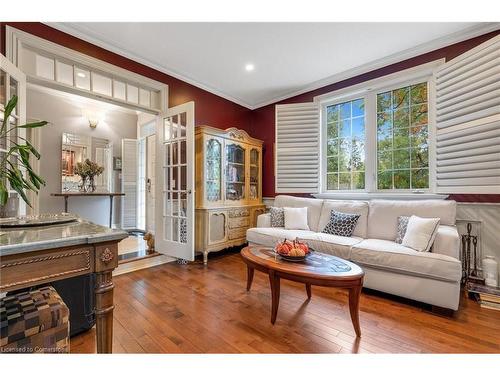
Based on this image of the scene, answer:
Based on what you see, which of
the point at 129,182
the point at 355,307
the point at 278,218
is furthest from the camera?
the point at 129,182

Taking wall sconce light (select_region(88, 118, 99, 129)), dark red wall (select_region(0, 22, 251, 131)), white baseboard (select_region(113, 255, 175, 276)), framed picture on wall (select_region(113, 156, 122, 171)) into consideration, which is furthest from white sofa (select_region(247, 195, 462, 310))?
wall sconce light (select_region(88, 118, 99, 129))

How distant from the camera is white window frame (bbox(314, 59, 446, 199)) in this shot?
9.29ft

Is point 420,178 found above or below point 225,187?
above

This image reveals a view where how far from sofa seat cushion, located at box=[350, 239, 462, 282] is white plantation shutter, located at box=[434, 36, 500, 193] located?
0.95 meters

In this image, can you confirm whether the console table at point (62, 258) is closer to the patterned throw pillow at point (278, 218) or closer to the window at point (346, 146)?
the patterned throw pillow at point (278, 218)

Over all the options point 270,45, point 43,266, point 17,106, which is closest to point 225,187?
point 270,45

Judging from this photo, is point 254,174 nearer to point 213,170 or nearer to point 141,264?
point 213,170

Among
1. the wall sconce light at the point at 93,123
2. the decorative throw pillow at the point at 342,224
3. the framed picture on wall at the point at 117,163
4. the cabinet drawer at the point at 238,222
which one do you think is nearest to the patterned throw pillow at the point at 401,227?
the decorative throw pillow at the point at 342,224

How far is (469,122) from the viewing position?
2.43 meters

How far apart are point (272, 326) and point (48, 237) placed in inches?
59.1

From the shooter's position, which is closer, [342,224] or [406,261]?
[406,261]

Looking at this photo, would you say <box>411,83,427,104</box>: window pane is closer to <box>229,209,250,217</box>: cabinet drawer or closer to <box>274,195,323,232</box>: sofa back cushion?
<box>274,195,323,232</box>: sofa back cushion

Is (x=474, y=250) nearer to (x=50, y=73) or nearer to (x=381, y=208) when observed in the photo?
(x=381, y=208)

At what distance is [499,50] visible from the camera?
2.17m
